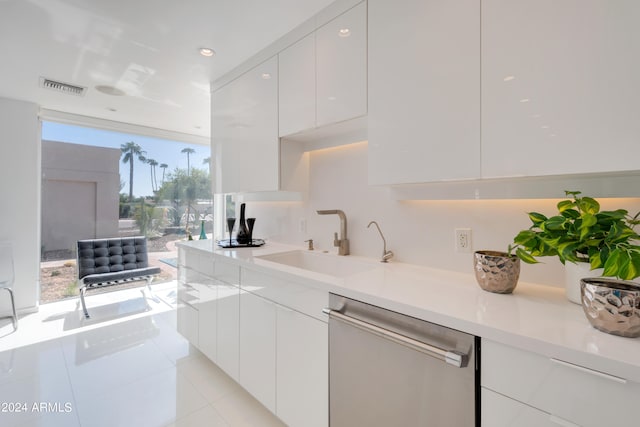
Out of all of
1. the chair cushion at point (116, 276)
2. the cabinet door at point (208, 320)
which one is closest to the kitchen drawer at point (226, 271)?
the cabinet door at point (208, 320)

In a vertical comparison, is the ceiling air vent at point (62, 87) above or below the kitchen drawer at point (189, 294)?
above

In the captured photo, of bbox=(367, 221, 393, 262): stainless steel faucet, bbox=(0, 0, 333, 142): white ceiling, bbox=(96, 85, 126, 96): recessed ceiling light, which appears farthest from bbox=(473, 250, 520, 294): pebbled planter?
bbox=(96, 85, 126, 96): recessed ceiling light

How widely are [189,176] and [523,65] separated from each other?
182 inches

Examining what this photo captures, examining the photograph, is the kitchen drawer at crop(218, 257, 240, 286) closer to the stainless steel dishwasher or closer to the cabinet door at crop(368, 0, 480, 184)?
the stainless steel dishwasher

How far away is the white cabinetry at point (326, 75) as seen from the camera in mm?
1549

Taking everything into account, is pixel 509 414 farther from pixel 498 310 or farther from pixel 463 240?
pixel 463 240

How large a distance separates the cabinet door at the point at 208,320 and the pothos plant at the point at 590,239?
1908mm

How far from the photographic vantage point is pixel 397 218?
5.65 ft

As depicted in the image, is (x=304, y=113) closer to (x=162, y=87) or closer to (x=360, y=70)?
(x=360, y=70)

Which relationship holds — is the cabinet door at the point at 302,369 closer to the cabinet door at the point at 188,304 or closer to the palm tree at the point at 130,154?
the cabinet door at the point at 188,304

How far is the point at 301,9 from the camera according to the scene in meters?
1.72

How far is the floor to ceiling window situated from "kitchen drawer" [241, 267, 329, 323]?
7.12 feet

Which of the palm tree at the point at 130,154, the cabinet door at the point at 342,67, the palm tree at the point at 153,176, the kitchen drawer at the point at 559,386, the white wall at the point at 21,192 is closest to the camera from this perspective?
the kitchen drawer at the point at 559,386

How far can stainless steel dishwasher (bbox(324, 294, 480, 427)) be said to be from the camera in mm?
896
